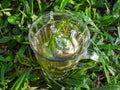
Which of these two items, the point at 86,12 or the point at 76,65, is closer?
the point at 76,65

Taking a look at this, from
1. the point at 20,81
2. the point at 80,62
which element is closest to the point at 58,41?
the point at 80,62

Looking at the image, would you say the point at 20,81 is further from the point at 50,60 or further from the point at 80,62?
the point at 80,62

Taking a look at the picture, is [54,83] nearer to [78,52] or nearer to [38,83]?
[38,83]

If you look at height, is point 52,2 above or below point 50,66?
above

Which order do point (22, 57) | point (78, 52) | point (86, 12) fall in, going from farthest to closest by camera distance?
point (86, 12)
point (22, 57)
point (78, 52)

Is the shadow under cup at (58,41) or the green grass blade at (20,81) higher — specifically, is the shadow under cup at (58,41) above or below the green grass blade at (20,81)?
above

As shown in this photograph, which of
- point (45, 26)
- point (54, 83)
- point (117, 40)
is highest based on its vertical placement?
point (45, 26)

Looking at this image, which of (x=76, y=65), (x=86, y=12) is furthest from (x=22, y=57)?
(x=86, y=12)

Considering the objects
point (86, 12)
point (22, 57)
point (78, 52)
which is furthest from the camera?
point (86, 12)
